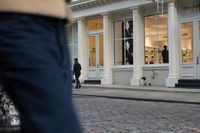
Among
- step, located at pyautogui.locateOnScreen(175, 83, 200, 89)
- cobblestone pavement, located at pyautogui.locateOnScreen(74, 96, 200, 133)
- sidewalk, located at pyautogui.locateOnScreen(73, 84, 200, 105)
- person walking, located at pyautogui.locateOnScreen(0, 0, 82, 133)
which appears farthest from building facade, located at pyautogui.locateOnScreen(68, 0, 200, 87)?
person walking, located at pyautogui.locateOnScreen(0, 0, 82, 133)

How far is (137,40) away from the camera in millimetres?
25219

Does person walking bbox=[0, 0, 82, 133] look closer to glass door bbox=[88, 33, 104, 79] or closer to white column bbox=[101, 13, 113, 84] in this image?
white column bbox=[101, 13, 113, 84]

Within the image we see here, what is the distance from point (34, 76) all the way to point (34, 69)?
0.07 ft

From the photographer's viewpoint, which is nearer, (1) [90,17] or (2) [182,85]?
(2) [182,85]

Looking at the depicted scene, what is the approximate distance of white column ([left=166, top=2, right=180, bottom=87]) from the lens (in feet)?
75.2

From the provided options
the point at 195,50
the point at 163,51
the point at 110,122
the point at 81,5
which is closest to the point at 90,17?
the point at 81,5

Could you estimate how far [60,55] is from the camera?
144 centimetres

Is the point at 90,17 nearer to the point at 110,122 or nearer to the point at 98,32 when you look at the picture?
the point at 98,32

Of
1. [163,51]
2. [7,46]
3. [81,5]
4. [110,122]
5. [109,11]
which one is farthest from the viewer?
[81,5]

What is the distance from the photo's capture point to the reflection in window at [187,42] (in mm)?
22891

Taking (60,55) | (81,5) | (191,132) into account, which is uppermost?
(81,5)

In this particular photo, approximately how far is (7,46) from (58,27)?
21 centimetres

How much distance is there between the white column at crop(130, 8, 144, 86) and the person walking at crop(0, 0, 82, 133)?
23.8 m

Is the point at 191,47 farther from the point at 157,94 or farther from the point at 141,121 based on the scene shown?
the point at 141,121
